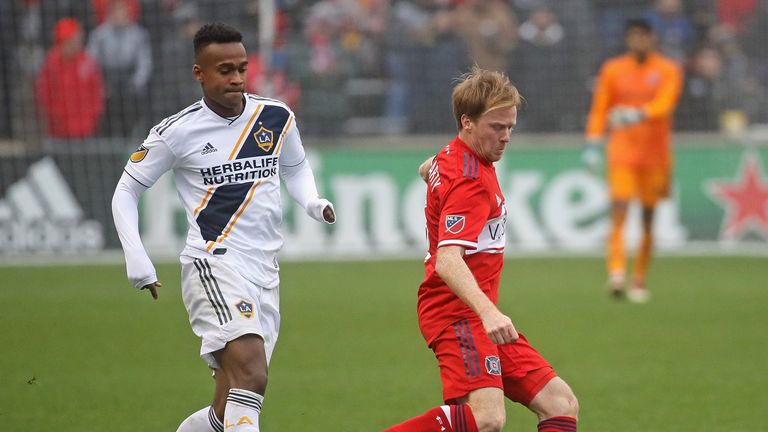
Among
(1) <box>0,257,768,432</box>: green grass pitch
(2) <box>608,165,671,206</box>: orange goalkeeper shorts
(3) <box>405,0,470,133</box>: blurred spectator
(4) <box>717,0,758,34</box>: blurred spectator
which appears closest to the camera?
(1) <box>0,257,768,432</box>: green grass pitch

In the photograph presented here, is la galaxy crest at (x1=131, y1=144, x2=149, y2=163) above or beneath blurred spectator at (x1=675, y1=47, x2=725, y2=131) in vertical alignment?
above

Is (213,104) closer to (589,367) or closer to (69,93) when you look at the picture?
(589,367)

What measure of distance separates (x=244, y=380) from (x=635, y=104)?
8460mm

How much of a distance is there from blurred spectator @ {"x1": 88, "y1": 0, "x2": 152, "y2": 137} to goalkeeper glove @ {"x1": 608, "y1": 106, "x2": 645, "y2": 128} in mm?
7479

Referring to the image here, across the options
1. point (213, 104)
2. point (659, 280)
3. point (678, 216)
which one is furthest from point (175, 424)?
point (678, 216)

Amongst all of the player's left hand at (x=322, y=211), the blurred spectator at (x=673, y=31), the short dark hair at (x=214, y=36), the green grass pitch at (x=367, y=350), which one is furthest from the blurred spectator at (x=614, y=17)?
the short dark hair at (x=214, y=36)

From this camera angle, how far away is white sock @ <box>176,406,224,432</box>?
554 centimetres

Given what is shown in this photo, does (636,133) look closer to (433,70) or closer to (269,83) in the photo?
(269,83)

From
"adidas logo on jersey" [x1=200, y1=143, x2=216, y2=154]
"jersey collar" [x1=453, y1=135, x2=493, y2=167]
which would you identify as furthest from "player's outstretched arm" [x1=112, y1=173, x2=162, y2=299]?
"jersey collar" [x1=453, y1=135, x2=493, y2=167]

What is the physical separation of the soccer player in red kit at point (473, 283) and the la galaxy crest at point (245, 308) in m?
0.75

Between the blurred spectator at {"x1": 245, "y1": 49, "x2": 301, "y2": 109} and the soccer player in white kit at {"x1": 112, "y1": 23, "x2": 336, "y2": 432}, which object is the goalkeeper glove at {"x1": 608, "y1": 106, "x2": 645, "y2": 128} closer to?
the blurred spectator at {"x1": 245, "y1": 49, "x2": 301, "y2": 109}

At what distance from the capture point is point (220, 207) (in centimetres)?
560

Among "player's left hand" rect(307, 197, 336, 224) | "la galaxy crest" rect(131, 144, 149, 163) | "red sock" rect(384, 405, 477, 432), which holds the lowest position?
"red sock" rect(384, 405, 477, 432)

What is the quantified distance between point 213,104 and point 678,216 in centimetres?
1199
